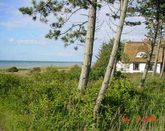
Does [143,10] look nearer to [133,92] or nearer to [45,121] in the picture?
[133,92]

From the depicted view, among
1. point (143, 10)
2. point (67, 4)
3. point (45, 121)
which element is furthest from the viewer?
point (143, 10)

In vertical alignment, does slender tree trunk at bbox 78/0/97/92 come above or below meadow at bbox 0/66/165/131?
above

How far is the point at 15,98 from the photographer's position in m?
17.2

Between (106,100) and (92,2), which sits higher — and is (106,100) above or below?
below

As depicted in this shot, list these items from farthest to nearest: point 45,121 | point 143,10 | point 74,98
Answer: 1. point 143,10
2. point 74,98
3. point 45,121

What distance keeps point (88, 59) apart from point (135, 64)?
227ft

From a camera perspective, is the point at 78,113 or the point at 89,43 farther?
the point at 89,43

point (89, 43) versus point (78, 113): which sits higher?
point (89, 43)

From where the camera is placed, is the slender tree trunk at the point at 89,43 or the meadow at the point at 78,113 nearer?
the meadow at the point at 78,113

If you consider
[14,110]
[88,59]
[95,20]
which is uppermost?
[95,20]

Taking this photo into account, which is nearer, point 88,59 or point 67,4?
point 88,59

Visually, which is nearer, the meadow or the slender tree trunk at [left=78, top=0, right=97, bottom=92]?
the meadow

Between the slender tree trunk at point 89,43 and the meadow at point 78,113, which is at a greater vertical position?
the slender tree trunk at point 89,43

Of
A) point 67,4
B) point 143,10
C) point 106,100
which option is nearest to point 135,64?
point 143,10
